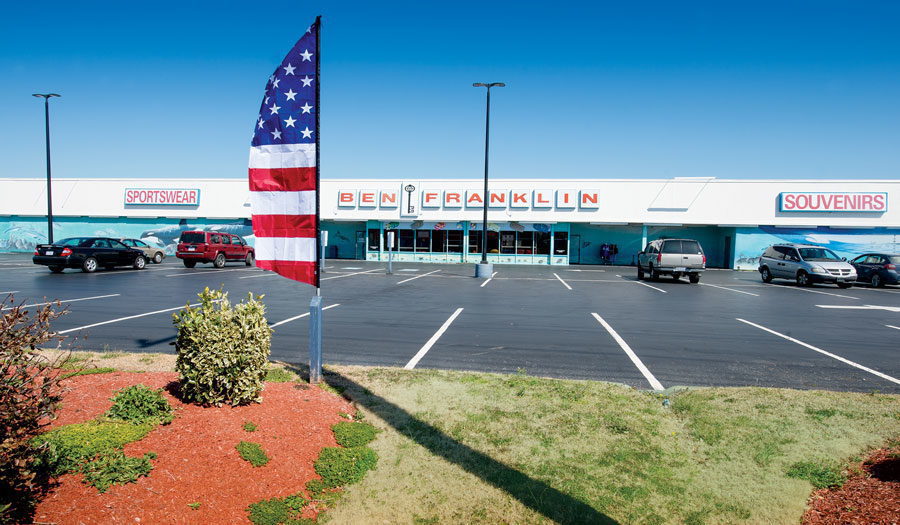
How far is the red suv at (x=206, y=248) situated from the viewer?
84.0 feet

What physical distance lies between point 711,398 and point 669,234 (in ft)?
110

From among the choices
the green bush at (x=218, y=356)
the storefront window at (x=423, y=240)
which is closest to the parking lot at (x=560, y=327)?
the green bush at (x=218, y=356)

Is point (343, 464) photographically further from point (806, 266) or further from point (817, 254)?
point (817, 254)

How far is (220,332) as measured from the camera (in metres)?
4.84

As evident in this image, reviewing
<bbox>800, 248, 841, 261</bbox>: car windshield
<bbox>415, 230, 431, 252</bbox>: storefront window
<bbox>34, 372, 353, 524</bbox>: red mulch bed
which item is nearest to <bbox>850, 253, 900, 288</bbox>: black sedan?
<bbox>800, 248, 841, 261</bbox>: car windshield

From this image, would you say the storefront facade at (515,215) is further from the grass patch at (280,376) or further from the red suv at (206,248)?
the grass patch at (280,376)

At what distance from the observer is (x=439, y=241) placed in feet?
120

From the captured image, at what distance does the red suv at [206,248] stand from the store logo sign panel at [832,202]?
113 ft

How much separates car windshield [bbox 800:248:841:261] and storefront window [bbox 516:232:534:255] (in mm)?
16687

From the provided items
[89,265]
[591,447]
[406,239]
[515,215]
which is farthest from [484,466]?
[406,239]

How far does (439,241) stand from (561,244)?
347 inches

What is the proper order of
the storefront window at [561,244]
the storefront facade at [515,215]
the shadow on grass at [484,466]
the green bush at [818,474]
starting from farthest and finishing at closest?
the storefront window at [561,244] < the storefront facade at [515,215] < the green bush at [818,474] < the shadow on grass at [484,466]

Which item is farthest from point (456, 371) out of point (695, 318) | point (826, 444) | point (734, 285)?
point (734, 285)

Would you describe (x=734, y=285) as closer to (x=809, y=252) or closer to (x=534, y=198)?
(x=809, y=252)
